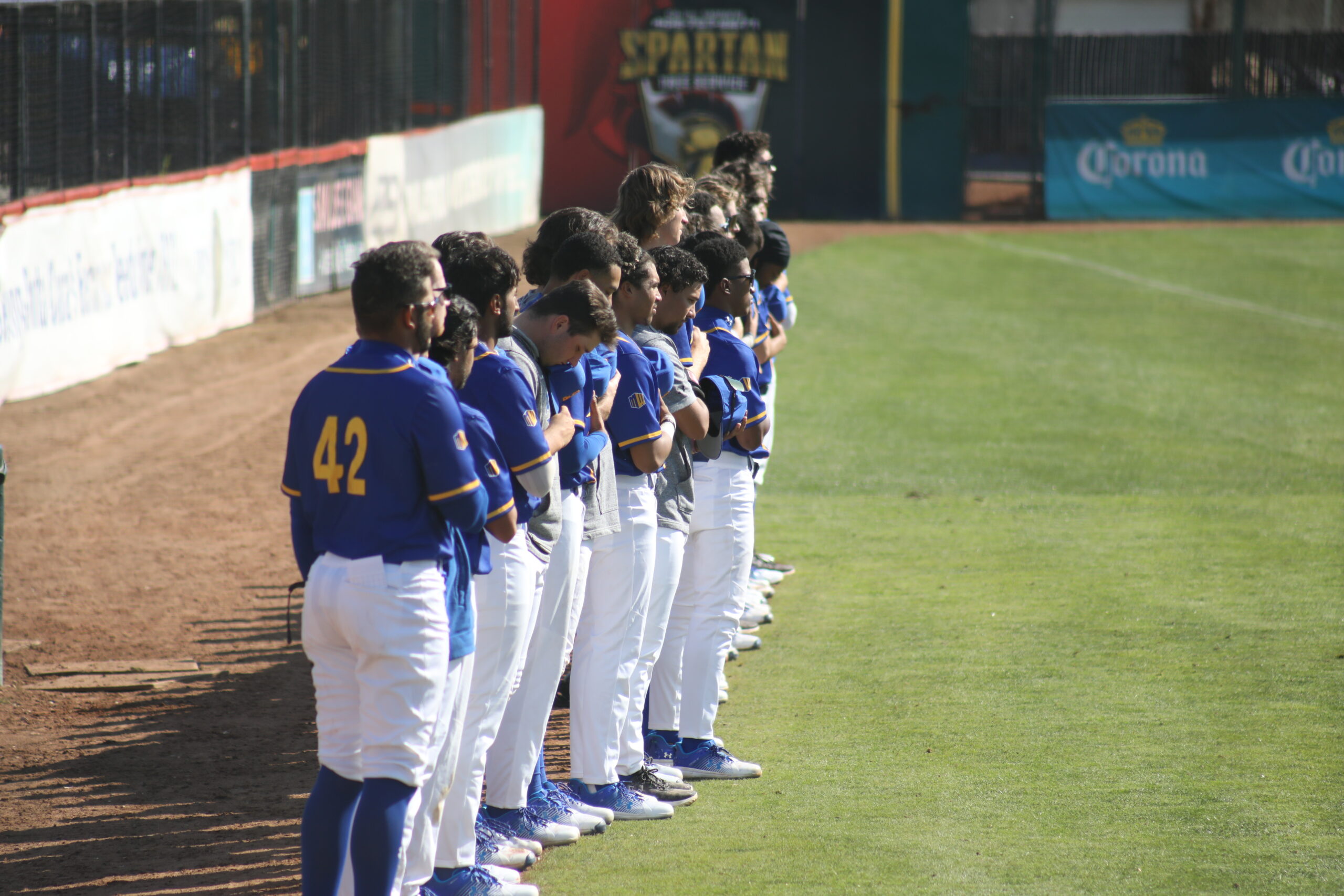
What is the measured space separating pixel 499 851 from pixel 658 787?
2.61 ft

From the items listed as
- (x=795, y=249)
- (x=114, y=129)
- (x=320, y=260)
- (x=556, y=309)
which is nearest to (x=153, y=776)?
(x=556, y=309)

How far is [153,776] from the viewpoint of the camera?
502cm

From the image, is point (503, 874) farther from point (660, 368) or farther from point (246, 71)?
point (246, 71)

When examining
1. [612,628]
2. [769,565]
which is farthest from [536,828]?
[769,565]

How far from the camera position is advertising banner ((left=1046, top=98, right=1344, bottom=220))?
91.3 feet

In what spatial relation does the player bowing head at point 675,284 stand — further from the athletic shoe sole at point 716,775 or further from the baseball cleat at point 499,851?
the baseball cleat at point 499,851

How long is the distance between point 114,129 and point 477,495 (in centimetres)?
1100

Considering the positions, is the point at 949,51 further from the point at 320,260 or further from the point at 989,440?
the point at 989,440

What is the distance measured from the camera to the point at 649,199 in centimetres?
510

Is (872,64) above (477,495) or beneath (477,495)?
above

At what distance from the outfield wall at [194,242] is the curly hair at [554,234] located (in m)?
7.66

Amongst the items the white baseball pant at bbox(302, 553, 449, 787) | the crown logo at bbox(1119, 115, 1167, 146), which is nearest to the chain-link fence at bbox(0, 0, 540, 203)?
the white baseball pant at bbox(302, 553, 449, 787)

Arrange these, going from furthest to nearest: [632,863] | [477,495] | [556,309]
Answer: [632,863] < [556,309] < [477,495]

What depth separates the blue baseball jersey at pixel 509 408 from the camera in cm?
367
